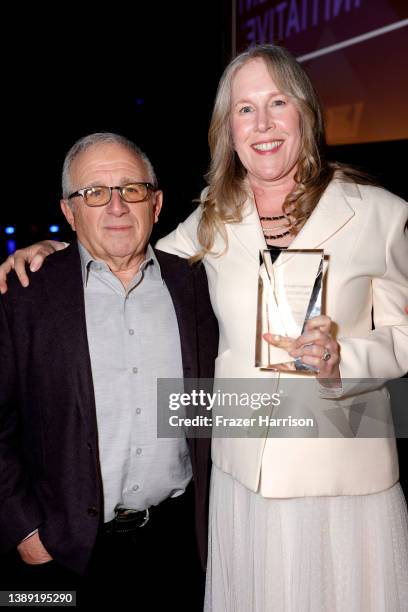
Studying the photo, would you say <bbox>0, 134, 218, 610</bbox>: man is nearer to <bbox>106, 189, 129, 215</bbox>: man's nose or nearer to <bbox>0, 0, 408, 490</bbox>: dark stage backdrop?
<bbox>106, 189, 129, 215</bbox>: man's nose

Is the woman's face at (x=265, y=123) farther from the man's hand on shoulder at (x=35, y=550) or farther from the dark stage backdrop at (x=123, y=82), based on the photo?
the dark stage backdrop at (x=123, y=82)

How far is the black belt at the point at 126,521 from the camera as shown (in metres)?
1.78

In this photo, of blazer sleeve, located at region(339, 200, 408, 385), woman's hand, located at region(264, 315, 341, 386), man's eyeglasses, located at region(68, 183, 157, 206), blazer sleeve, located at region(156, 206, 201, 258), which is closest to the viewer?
woman's hand, located at region(264, 315, 341, 386)

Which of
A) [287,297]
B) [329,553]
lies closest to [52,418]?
[287,297]

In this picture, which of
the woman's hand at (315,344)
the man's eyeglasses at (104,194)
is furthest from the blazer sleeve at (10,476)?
the woman's hand at (315,344)

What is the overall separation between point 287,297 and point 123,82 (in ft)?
15.5

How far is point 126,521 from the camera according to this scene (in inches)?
70.7

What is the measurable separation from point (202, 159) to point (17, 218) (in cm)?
291

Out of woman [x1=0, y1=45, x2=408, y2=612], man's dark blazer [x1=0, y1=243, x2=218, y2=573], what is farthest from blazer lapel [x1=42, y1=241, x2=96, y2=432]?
woman [x1=0, y1=45, x2=408, y2=612]

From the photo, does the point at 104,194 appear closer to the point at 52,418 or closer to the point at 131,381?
the point at 131,381

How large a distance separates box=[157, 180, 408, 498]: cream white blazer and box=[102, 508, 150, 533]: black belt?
351mm

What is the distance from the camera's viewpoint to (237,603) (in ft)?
5.76

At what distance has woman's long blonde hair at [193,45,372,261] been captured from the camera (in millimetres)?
1726

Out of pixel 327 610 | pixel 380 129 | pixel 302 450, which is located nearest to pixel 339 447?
pixel 302 450
